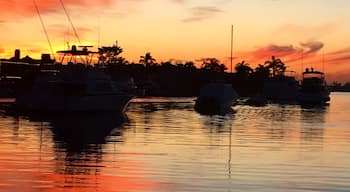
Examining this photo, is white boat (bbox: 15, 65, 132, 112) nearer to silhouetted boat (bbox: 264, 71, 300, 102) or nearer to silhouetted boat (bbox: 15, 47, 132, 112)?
silhouetted boat (bbox: 15, 47, 132, 112)

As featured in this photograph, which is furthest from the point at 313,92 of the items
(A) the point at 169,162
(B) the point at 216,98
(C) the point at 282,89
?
(A) the point at 169,162

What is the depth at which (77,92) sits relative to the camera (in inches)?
2287

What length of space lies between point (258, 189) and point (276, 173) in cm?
355

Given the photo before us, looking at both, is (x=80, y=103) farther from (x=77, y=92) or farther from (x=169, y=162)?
(x=169, y=162)

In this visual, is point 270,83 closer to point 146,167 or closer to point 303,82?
point 303,82

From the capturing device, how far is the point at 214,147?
91.9ft

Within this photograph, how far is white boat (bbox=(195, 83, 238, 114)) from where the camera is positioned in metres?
76.8

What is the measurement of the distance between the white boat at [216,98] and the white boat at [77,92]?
18.0m

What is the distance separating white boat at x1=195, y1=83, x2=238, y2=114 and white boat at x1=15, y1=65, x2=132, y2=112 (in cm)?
1799

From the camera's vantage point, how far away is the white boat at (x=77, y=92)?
58.2 m

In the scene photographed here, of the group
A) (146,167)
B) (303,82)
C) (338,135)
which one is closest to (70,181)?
(146,167)

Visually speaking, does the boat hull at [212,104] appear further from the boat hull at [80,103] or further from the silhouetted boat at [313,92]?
the silhouetted boat at [313,92]

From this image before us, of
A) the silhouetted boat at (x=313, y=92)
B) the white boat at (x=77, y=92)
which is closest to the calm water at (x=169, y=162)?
the white boat at (x=77, y=92)

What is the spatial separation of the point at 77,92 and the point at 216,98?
23.8 meters
